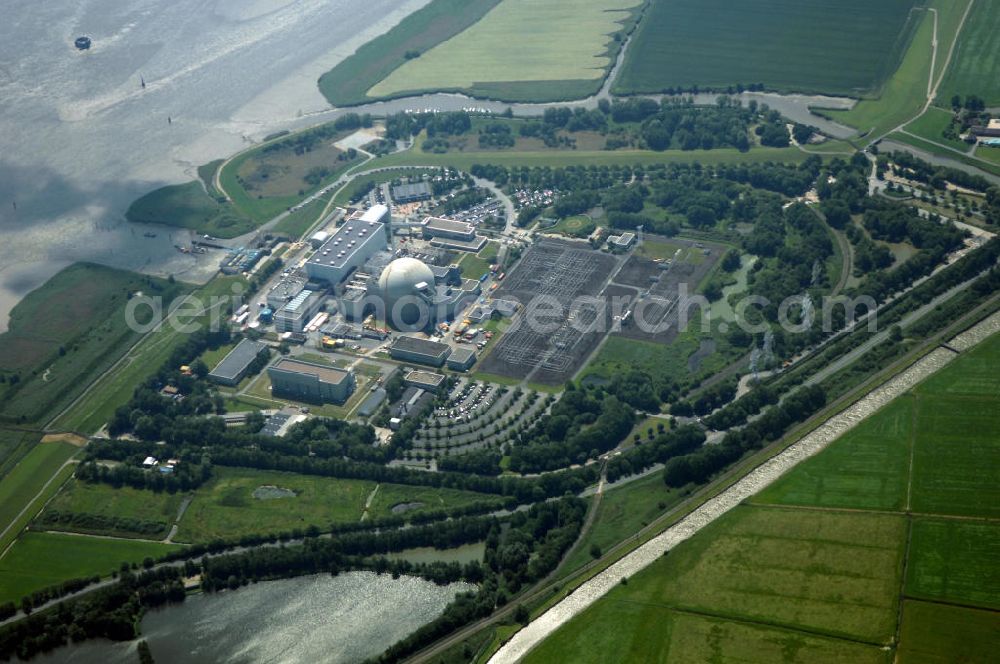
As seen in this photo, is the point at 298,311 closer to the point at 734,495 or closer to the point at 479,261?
the point at 479,261

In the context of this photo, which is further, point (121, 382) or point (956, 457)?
point (121, 382)

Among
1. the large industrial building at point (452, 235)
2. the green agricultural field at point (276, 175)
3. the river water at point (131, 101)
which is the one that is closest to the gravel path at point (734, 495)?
the large industrial building at point (452, 235)

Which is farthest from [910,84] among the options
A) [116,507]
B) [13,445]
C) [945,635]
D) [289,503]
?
[13,445]

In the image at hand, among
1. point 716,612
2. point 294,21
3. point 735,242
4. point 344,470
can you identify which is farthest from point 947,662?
point 294,21

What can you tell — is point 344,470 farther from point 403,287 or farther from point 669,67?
point 669,67

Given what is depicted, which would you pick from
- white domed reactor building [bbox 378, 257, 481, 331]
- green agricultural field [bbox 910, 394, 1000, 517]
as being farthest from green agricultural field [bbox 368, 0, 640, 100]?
green agricultural field [bbox 910, 394, 1000, 517]

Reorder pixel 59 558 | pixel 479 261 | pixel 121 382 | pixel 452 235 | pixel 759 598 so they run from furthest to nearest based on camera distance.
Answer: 1. pixel 452 235
2. pixel 479 261
3. pixel 121 382
4. pixel 59 558
5. pixel 759 598
